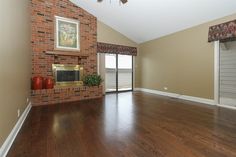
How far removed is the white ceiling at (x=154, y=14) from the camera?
13.1 ft

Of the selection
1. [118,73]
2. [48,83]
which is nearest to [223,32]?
[118,73]

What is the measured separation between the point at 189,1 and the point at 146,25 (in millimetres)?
1993

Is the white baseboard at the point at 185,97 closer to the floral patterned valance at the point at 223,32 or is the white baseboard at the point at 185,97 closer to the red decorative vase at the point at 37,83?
the floral patterned valance at the point at 223,32

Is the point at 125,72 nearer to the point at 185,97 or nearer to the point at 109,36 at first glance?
the point at 109,36

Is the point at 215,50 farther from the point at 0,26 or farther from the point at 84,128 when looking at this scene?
the point at 0,26

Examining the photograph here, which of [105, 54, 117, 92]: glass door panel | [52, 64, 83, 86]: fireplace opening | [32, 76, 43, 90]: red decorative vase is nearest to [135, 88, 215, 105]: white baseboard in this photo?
[105, 54, 117, 92]: glass door panel

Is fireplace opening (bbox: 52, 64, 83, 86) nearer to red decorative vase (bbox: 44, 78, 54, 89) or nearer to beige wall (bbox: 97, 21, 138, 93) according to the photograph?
red decorative vase (bbox: 44, 78, 54, 89)

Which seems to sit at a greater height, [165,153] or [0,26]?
[0,26]

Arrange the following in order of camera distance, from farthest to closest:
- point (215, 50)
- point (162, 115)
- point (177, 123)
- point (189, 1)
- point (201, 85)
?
point (201, 85) → point (215, 50) → point (189, 1) → point (162, 115) → point (177, 123)

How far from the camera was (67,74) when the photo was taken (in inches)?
221

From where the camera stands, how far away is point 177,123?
2.93 m

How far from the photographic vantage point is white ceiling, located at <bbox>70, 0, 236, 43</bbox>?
13.1ft

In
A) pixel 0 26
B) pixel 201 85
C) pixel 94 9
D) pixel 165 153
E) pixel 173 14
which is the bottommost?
pixel 165 153

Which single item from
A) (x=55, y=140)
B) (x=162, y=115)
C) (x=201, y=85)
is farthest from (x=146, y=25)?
(x=55, y=140)
